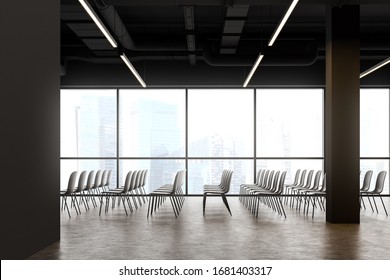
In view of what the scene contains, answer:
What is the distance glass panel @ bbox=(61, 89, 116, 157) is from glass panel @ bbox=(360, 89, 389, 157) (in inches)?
289

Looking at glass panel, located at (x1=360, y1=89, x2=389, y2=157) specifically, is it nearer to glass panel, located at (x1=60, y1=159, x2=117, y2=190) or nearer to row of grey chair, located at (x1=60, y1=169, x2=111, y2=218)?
glass panel, located at (x1=60, y1=159, x2=117, y2=190)

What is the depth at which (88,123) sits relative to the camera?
1321 cm

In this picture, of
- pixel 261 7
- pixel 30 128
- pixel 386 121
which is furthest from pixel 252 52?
pixel 30 128

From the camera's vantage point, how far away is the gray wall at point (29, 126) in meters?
4.59

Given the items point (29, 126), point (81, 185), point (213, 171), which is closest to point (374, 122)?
point (213, 171)

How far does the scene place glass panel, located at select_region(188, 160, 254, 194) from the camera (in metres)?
12.9

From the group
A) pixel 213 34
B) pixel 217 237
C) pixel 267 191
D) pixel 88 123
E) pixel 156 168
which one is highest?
pixel 213 34

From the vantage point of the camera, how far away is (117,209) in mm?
9711

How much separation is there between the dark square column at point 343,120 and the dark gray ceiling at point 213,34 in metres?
1.57

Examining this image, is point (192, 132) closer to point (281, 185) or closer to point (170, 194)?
point (170, 194)

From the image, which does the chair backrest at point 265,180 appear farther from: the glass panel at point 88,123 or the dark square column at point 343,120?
the glass panel at point 88,123

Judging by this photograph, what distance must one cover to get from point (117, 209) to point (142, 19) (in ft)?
14.2

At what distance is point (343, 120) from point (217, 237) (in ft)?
10.7
